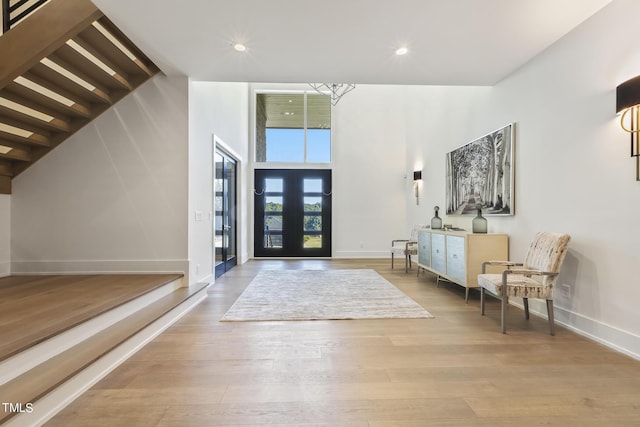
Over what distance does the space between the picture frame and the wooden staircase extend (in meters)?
4.55

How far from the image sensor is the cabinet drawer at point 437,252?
14.1 ft

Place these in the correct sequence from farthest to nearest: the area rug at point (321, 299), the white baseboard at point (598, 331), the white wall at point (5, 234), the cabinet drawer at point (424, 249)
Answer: the cabinet drawer at point (424, 249), the white wall at point (5, 234), the area rug at point (321, 299), the white baseboard at point (598, 331)

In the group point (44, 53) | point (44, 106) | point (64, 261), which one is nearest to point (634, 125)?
point (44, 53)

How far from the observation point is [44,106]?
10.2 feet

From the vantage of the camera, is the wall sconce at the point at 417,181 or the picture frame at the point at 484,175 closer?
the picture frame at the point at 484,175

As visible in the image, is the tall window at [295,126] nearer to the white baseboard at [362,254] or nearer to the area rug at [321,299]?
the white baseboard at [362,254]

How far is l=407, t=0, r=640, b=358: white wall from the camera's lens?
227 centimetres

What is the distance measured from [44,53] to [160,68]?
115 cm

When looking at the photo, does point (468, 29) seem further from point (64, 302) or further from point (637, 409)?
point (64, 302)

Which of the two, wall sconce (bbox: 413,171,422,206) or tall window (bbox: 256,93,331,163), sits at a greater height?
tall window (bbox: 256,93,331,163)

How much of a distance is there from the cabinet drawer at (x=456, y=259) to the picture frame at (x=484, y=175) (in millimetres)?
611

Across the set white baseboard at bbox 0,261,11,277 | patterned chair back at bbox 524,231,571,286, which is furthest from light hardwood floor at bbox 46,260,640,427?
white baseboard at bbox 0,261,11,277

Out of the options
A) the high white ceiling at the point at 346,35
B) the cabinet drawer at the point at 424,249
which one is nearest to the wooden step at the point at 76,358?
the high white ceiling at the point at 346,35

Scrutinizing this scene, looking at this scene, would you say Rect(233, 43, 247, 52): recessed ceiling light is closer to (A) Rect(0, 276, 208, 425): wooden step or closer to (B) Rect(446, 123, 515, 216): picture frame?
(A) Rect(0, 276, 208, 425): wooden step
